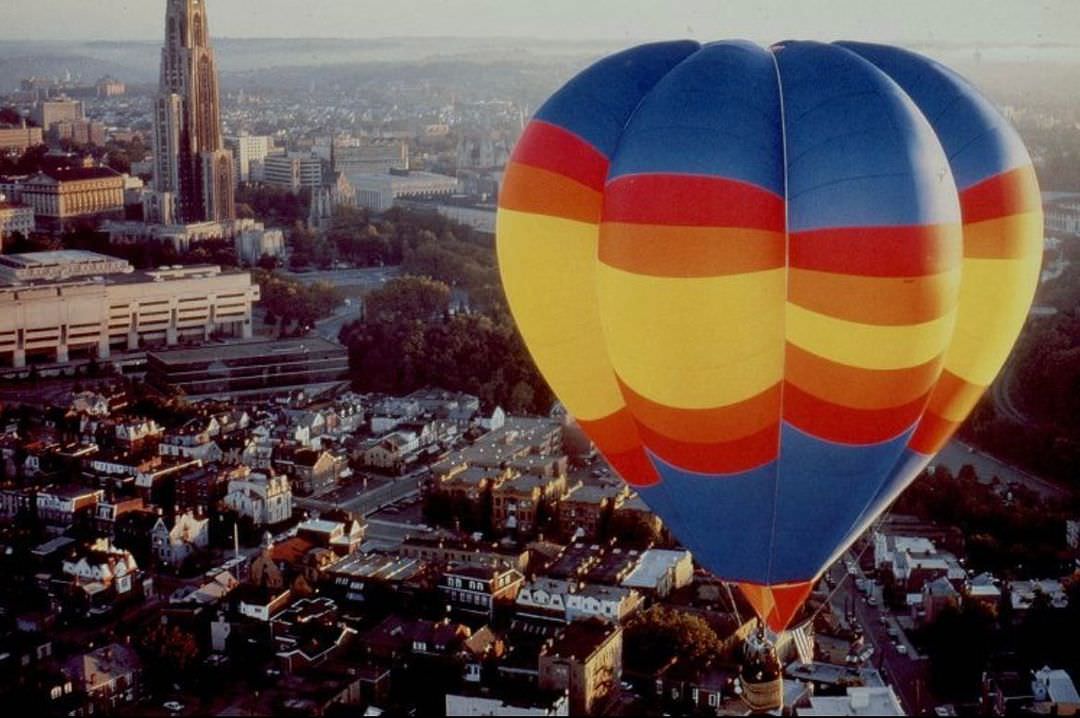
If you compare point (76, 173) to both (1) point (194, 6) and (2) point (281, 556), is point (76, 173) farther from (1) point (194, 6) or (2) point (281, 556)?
(2) point (281, 556)

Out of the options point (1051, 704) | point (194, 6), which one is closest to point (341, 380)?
point (1051, 704)

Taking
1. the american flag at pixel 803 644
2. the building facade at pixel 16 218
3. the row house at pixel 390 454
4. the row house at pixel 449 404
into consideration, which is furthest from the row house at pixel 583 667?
the building facade at pixel 16 218

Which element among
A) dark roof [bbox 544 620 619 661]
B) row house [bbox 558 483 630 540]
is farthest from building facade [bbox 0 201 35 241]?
dark roof [bbox 544 620 619 661]

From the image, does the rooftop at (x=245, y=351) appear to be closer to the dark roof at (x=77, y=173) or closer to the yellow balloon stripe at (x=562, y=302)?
the dark roof at (x=77, y=173)

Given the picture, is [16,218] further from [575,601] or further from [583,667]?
[583,667]

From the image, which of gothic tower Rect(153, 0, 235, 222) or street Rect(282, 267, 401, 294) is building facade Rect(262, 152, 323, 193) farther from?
street Rect(282, 267, 401, 294)

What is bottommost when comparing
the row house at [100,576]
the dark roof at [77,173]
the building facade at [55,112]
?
the row house at [100,576]
